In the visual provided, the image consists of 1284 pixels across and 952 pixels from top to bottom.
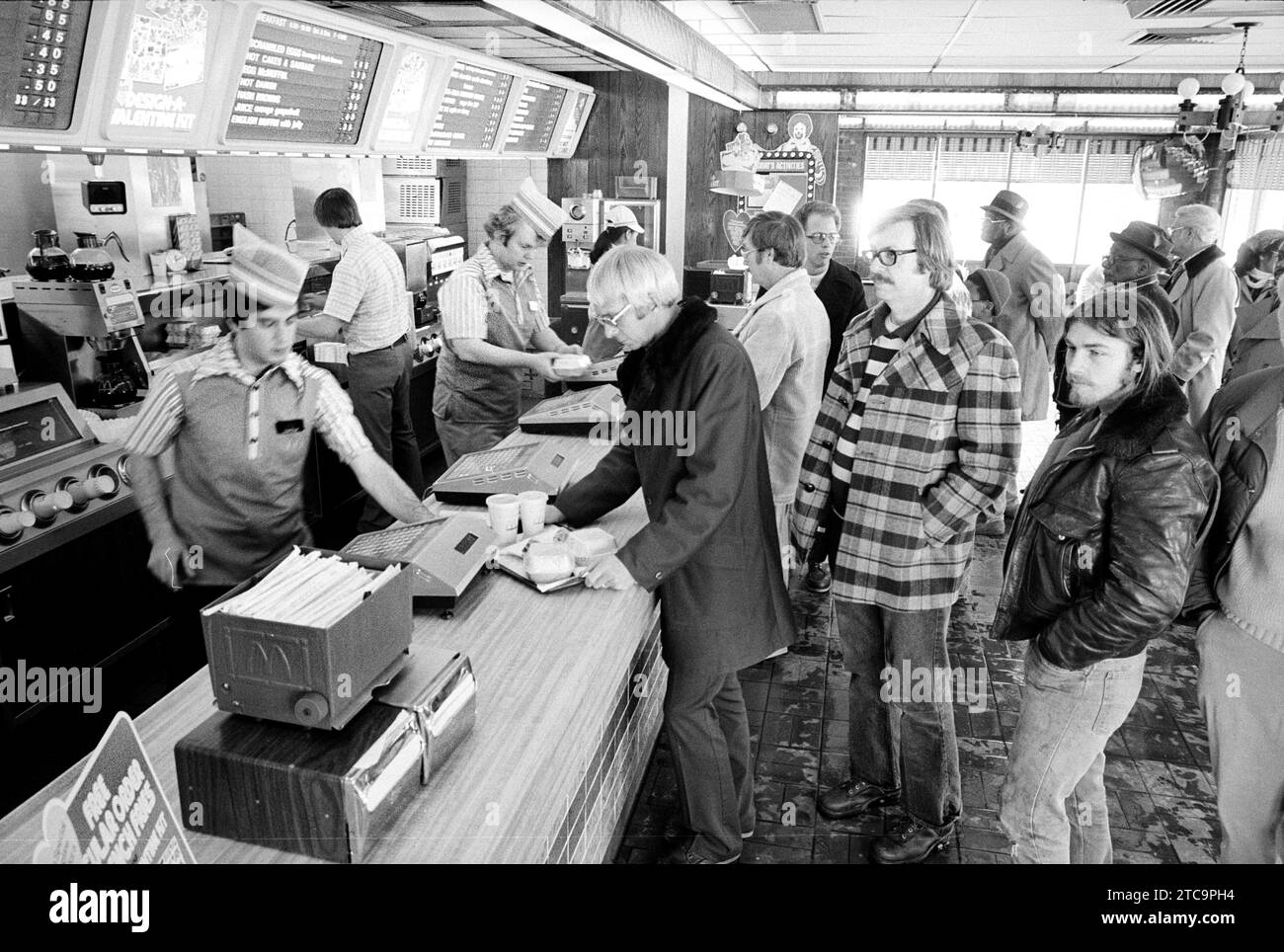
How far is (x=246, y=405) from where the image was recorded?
2547 mm

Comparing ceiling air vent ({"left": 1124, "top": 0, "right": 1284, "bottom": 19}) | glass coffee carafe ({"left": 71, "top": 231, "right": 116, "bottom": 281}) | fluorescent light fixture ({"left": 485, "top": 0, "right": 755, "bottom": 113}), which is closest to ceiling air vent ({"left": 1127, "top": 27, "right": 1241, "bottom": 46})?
ceiling air vent ({"left": 1124, "top": 0, "right": 1284, "bottom": 19})

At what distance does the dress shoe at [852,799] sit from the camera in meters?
3.08

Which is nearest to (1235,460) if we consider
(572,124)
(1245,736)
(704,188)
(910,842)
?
(1245,736)

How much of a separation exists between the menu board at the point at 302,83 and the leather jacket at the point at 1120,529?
3215 mm

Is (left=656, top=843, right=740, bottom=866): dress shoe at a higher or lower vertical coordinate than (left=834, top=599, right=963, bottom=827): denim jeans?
lower

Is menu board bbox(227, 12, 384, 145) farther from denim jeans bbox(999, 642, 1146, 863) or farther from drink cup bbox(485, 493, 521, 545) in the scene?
denim jeans bbox(999, 642, 1146, 863)

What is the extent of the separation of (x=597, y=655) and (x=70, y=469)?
2.27 meters

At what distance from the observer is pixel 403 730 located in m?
1.58

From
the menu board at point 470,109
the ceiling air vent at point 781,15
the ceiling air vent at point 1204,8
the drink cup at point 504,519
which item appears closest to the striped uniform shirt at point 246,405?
the drink cup at point 504,519

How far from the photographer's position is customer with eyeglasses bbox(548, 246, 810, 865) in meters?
2.40

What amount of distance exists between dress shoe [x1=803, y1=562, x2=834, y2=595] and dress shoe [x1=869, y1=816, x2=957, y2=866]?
6.87ft
